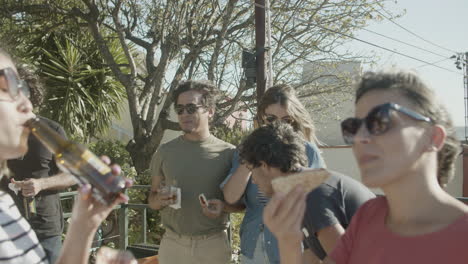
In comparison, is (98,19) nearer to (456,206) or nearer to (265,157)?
(265,157)

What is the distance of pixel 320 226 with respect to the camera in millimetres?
1923

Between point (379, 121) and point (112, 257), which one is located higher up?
point (379, 121)

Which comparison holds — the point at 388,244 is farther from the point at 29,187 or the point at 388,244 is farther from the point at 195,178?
the point at 29,187

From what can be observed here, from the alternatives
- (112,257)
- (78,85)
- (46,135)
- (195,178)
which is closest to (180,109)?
(195,178)

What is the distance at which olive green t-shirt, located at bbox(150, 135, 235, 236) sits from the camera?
3279 mm

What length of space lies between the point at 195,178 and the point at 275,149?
1.26 metres

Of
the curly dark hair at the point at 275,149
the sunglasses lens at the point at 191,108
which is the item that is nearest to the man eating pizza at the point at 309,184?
the curly dark hair at the point at 275,149

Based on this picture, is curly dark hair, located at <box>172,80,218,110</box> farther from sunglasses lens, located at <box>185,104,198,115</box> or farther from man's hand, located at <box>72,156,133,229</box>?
man's hand, located at <box>72,156,133,229</box>

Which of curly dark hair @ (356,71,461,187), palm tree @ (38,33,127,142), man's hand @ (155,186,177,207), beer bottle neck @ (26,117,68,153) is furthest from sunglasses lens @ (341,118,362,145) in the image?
palm tree @ (38,33,127,142)

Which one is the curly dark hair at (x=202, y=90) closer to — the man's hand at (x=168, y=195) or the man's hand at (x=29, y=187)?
the man's hand at (x=168, y=195)

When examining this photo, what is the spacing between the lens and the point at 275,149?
2170 millimetres

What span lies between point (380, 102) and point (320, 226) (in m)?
0.64

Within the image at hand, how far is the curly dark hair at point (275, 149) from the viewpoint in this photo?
7.10 ft

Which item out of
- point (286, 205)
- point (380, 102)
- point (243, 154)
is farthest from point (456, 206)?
point (243, 154)
